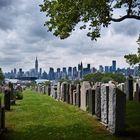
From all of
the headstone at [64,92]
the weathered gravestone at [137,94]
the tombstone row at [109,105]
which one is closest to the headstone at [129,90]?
the weathered gravestone at [137,94]

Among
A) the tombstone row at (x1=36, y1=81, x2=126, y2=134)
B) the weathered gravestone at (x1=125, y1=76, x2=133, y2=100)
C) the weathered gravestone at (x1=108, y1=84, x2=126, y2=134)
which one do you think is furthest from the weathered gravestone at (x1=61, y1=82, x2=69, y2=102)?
the weathered gravestone at (x1=108, y1=84, x2=126, y2=134)

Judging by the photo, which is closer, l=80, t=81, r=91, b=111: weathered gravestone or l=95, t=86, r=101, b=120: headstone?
l=95, t=86, r=101, b=120: headstone

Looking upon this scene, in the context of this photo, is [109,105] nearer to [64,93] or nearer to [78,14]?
[78,14]

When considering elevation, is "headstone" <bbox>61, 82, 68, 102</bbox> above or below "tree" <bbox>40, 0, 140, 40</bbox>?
below

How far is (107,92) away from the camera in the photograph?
68.8ft

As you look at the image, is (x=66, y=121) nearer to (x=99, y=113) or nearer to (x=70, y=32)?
(x=99, y=113)

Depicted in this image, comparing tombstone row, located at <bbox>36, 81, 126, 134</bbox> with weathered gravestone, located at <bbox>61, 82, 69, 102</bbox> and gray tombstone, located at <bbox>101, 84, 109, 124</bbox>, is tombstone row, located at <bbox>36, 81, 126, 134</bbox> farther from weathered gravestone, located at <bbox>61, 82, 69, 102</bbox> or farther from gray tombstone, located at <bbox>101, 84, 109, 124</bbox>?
weathered gravestone, located at <bbox>61, 82, 69, 102</bbox>

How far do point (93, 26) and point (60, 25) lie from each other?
181 centimetres

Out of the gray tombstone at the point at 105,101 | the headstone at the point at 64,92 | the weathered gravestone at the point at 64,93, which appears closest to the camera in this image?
the gray tombstone at the point at 105,101

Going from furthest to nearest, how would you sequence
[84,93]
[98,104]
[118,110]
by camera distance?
1. [84,93]
2. [98,104]
3. [118,110]

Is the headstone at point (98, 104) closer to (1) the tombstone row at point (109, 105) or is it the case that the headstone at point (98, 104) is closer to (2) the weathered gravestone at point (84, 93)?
(1) the tombstone row at point (109, 105)

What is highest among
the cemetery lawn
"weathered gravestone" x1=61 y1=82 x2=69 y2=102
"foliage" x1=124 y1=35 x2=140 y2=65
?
"foliage" x1=124 y1=35 x2=140 y2=65

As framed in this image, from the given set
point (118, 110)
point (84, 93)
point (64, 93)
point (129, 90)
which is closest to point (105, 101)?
point (118, 110)

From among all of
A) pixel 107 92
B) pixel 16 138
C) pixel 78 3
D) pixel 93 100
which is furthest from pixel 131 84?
pixel 16 138
